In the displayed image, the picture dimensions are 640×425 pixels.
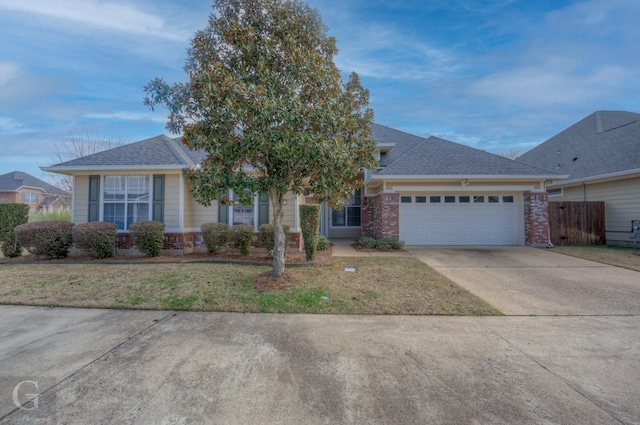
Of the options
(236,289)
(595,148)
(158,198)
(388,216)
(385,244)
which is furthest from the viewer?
(595,148)

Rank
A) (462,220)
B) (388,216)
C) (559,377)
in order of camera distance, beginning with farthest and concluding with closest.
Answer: (462,220), (388,216), (559,377)

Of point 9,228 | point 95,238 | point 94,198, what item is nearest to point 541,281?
point 95,238

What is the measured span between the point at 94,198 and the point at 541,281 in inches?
552

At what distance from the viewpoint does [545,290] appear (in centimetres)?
607

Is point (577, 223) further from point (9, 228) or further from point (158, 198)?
point (9, 228)

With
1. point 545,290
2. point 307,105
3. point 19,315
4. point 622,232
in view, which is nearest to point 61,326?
point 19,315

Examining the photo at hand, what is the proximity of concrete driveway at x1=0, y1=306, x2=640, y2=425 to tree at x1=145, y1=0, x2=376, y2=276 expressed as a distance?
279 centimetres

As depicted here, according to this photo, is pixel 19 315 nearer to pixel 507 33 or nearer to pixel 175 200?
pixel 175 200

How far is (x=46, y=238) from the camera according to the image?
9109 mm

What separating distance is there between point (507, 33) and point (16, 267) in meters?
17.2

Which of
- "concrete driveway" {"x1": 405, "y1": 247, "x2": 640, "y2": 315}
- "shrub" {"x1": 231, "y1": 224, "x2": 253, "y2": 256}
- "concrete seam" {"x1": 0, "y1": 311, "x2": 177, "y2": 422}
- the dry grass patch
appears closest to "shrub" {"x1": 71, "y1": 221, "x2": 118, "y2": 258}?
"shrub" {"x1": 231, "y1": 224, "x2": 253, "y2": 256}

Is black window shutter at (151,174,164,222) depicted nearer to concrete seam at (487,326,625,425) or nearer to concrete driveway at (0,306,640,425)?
concrete driveway at (0,306,640,425)

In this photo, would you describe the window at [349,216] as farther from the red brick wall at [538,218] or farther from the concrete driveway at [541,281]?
the red brick wall at [538,218]

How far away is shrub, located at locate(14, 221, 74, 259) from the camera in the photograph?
9.06m
